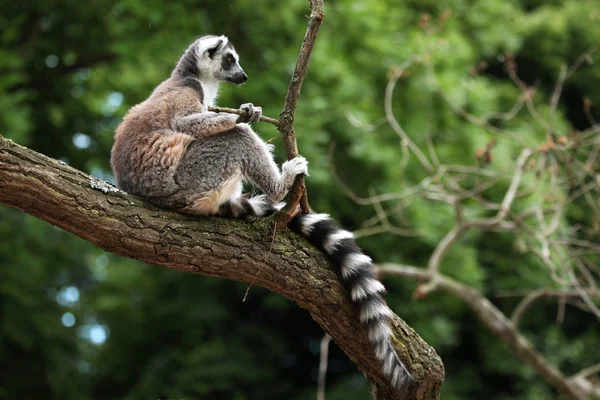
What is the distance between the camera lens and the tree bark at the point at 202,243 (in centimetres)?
326

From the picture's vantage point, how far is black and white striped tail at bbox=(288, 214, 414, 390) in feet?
11.9

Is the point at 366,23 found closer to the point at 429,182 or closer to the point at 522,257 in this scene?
the point at 429,182

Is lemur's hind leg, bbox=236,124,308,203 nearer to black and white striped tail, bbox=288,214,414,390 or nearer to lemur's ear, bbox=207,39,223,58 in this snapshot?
black and white striped tail, bbox=288,214,414,390

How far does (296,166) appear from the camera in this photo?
151 inches

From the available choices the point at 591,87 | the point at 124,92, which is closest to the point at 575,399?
the point at 124,92

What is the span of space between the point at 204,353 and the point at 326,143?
3.24 m

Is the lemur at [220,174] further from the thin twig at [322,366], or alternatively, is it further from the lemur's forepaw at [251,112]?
the thin twig at [322,366]

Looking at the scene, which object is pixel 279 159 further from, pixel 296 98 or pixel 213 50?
pixel 296 98

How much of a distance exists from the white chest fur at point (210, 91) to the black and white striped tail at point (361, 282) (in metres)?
1.18

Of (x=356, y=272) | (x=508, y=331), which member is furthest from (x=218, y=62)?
(x=508, y=331)

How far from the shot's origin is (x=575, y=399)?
21.4 ft

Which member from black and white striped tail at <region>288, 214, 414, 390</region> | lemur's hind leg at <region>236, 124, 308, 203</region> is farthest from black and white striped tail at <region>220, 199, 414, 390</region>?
lemur's hind leg at <region>236, 124, 308, 203</region>

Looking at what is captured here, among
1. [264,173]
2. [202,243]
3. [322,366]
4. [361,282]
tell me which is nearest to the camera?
[202,243]

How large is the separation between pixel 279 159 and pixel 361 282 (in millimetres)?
4322
